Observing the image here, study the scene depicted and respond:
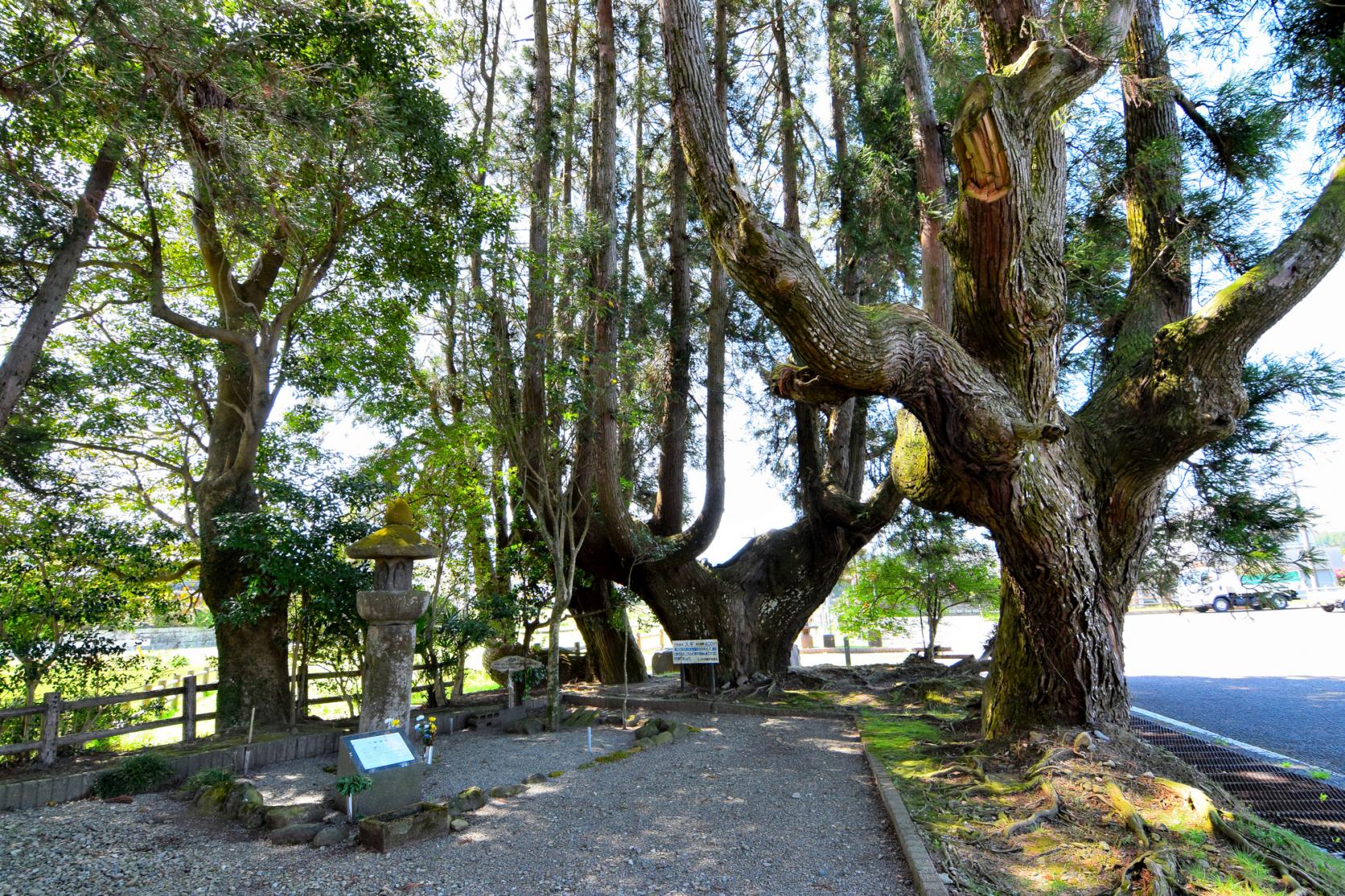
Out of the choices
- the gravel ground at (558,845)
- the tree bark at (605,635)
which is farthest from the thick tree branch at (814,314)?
the tree bark at (605,635)

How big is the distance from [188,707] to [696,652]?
5.65 m

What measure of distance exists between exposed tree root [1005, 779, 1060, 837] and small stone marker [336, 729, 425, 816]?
3.62 metres

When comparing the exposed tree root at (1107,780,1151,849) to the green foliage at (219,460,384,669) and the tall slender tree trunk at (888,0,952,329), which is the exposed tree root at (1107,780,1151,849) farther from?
the green foliage at (219,460,384,669)

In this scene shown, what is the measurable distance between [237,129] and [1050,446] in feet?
21.9

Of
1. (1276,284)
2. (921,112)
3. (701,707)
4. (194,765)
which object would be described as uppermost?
(921,112)

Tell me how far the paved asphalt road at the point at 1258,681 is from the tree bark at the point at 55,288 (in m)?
10.2

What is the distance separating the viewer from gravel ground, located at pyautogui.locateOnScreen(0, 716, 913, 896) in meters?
3.48

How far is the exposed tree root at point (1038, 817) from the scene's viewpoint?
371 centimetres

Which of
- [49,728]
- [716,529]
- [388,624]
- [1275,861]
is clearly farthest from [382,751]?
[716,529]

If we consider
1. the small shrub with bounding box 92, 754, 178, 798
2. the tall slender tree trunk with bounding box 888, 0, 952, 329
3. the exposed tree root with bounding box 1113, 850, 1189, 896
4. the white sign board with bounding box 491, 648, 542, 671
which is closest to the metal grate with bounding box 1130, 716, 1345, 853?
the exposed tree root with bounding box 1113, 850, 1189, 896

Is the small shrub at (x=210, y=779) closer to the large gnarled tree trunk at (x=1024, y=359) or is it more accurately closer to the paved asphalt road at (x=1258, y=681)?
the large gnarled tree trunk at (x=1024, y=359)

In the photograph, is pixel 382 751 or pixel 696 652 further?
pixel 696 652

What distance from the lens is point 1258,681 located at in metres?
10.2

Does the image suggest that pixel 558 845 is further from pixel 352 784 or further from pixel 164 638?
pixel 164 638
